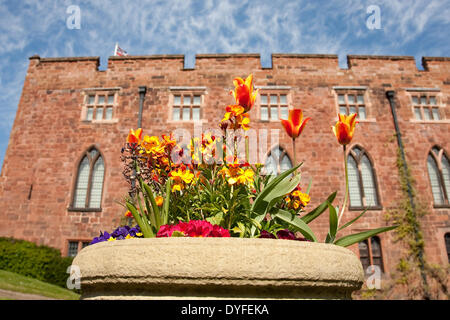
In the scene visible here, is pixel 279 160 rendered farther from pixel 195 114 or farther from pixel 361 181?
pixel 195 114

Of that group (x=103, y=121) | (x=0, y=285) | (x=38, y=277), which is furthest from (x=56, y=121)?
(x=0, y=285)

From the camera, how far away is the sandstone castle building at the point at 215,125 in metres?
10.4

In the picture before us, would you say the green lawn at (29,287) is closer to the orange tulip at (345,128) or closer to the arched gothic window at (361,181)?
the orange tulip at (345,128)

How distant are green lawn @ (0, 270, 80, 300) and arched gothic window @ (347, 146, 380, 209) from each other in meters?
8.55

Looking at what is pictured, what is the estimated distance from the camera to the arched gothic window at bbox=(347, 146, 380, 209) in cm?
1068

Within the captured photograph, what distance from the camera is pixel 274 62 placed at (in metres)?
12.0

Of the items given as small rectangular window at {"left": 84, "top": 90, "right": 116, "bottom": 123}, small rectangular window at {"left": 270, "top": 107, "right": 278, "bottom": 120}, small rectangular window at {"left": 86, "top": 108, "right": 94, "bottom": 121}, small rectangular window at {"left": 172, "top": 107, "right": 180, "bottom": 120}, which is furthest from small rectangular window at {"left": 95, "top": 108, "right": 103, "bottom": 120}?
small rectangular window at {"left": 270, "top": 107, "right": 278, "bottom": 120}

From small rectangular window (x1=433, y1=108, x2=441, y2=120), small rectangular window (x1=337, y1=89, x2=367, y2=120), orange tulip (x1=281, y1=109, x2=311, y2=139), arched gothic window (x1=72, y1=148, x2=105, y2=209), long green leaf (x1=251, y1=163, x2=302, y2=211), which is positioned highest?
small rectangular window (x1=337, y1=89, x2=367, y2=120)

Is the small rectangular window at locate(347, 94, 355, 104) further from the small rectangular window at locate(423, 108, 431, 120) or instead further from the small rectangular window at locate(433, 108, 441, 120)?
the small rectangular window at locate(433, 108, 441, 120)

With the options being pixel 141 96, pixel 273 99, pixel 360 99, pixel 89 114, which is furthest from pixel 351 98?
pixel 89 114

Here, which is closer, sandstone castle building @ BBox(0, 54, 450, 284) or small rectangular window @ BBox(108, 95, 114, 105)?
sandstone castle building @ BBox(0, 54, 450, 284)

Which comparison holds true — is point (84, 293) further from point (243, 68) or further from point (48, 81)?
point (48, 81)

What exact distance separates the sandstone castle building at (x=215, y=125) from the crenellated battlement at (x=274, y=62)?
0.04 metres

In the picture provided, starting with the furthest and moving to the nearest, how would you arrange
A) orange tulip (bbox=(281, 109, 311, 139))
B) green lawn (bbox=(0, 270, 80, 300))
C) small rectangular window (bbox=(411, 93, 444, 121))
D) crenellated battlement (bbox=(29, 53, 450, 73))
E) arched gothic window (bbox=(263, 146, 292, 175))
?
crenellated battlement (bbox=(29, 53, 450, 73))
small rectangular window (bbox=(411, 93, 444, 121))
arched gothic window (bbox=(263, 146, 292, 175))
green lawn (bbox=(0, 270, 80, 300))
orange tulip (bbox=(281, 109, 311, 139))
